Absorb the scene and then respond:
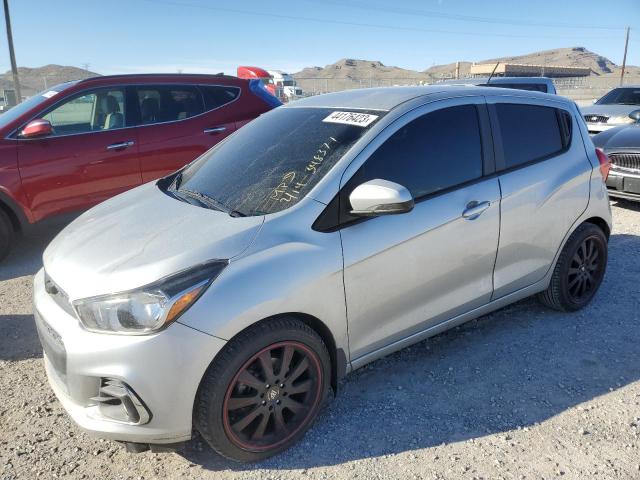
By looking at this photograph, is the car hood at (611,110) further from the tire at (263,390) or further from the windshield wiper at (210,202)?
the tire at (263,390)

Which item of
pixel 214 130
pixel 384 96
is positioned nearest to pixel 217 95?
pixel 214 130

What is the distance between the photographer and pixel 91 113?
18.2 ft

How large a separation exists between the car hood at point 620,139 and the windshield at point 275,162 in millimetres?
5194

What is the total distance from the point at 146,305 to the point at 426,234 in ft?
4.91

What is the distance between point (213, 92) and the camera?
20.3 ft

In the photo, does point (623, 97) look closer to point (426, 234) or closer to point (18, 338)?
point (426, 234)

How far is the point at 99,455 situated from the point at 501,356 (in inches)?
96.9

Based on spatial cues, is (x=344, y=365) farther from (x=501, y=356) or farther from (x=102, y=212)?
(x=102, y=212)

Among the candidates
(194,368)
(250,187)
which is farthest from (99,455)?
(250,187)

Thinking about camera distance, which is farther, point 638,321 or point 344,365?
point 638,321

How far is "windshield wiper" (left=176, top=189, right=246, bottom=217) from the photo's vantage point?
2.62m

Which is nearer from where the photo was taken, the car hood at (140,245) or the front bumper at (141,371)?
the front bumper at (141,371)

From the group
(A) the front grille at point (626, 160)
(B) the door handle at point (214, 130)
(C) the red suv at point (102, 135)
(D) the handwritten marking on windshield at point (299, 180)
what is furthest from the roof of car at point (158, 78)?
(A) the front grille at point (626, 160)

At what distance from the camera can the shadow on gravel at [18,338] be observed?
11.4 ft
